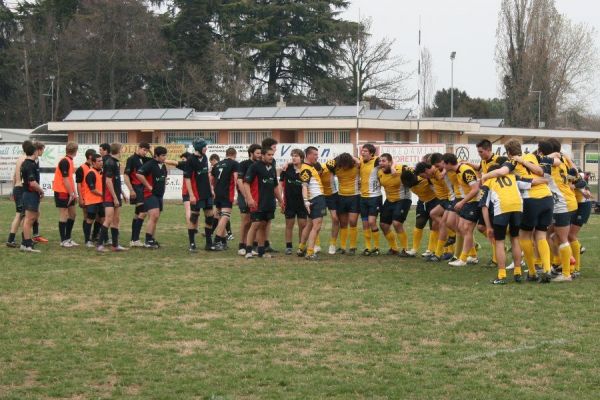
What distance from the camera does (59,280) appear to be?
12.5 metres

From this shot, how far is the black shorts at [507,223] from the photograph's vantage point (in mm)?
12164

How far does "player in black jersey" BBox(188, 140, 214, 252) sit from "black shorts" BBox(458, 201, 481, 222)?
15.2 feet

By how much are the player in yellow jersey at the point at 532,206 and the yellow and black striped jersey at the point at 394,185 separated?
337 centimetres

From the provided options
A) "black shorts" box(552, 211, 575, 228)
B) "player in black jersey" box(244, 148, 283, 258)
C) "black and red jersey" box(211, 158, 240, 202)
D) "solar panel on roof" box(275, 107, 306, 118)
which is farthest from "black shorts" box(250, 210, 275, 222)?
"solar panel on roof" box(275, 107, 306, 118)

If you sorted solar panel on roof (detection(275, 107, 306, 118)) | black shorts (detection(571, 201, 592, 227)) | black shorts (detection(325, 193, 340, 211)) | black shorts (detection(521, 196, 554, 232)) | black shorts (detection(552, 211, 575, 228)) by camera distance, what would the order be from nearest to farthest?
black shorts (detection(521, 196, 554, 232)) → black shorts (detection(552, 211, 575, 228)) → black shorts (detection(571, 201, 592, 227)) → black shorts (detection(325, 193, 340, 211)) → solar panel on roof (detection(275, 107, 306, 118))

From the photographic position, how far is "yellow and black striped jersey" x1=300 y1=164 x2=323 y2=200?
600 inches

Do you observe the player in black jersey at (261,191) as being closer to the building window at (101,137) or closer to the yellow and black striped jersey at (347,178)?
the yellow and black striped jersey at (347,178)

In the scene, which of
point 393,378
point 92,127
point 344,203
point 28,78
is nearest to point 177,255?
point 344,203

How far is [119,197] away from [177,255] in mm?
1839

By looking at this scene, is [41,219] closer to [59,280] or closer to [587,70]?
[59,280]

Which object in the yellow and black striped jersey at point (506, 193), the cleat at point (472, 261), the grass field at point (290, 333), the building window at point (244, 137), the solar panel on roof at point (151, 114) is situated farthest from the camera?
the solar panel on roof at point (151, 114)

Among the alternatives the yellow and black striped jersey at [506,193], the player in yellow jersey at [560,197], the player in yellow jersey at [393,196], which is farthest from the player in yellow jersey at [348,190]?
the yellow and black striped jersey at [506,193]

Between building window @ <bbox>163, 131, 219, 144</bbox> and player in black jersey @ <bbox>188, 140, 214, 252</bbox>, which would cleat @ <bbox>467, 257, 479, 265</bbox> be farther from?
building window @ <bbox>163, 131, 219, 144</bbox>

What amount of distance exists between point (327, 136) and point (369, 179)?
29811mm
